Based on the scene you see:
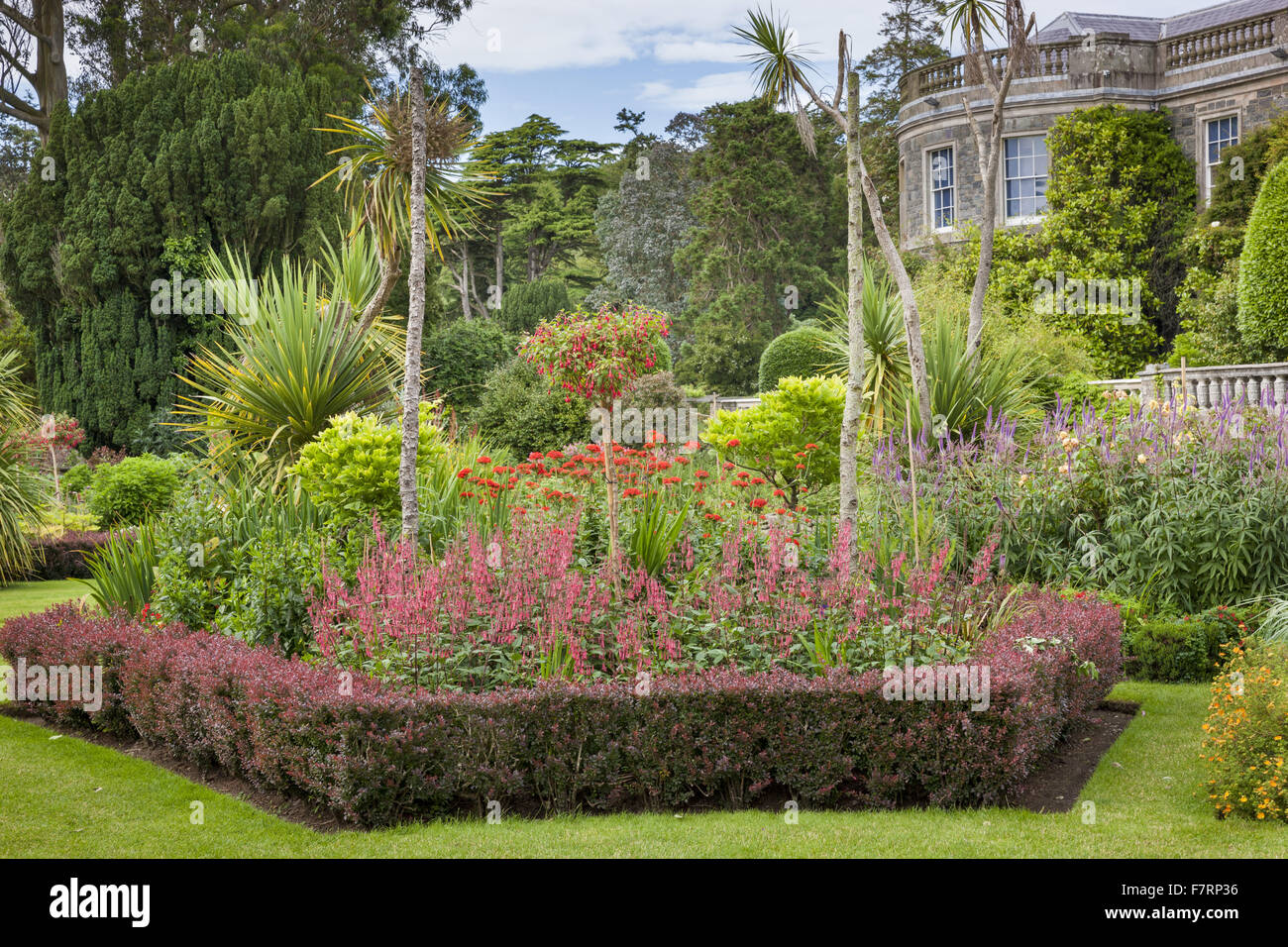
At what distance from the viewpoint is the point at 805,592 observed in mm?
5617

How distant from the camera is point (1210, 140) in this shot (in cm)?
2019

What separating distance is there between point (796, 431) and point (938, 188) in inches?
584

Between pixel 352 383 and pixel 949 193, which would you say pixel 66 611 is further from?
pixel 949 193

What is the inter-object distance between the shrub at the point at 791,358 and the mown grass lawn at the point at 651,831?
1435 centimetres

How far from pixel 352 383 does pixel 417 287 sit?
2.38 meters

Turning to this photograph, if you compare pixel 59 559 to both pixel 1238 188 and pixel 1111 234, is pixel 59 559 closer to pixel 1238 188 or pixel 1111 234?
pixel 1111 234

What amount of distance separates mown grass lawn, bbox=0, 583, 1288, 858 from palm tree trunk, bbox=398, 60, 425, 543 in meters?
1.85

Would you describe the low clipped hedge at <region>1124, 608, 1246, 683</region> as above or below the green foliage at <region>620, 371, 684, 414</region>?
below

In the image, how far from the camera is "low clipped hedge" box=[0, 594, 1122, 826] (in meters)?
4.62

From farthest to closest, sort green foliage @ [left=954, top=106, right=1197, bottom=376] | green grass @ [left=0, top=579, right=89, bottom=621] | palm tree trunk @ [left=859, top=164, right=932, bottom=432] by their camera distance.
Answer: green foliage @ [left=954, top=106, right=1197, bottom=376]
green grass @ [left=0, top=579, right=89, bottom=621]
palm tree trunk @ [left=859, top=164, right=932, bottom=432]

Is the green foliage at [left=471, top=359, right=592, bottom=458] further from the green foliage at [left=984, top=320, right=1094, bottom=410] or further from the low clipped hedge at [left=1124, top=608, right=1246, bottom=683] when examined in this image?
the low clipped hedge at [left=1124, top=608, right=1246, bottom=683]

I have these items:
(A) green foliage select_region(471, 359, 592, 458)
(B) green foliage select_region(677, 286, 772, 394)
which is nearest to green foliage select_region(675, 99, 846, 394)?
(B) green foliage select_region(677, 286, 772, 394)

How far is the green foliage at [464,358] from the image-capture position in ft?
69.0
